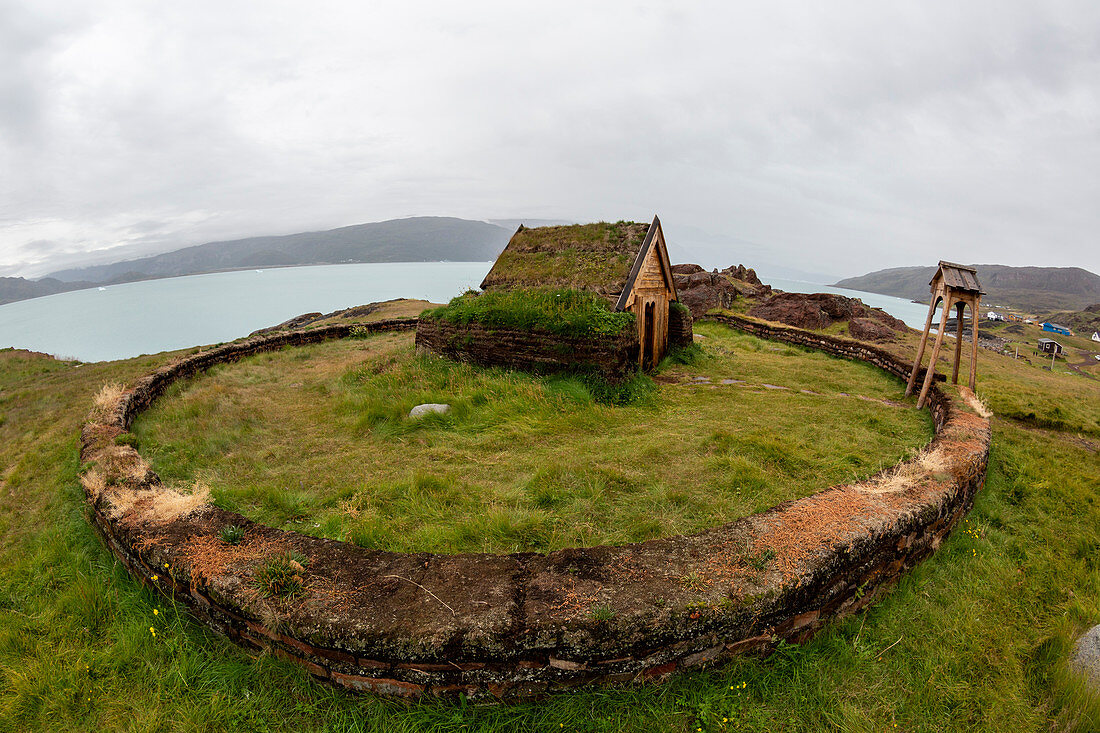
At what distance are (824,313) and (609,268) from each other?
18.6 m

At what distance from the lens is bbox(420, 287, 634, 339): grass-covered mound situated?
367 inches

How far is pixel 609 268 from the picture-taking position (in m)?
10.8

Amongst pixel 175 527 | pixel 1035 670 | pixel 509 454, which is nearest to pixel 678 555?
pixel 1035 670

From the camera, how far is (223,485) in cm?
555

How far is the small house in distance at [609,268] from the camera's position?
10.6m

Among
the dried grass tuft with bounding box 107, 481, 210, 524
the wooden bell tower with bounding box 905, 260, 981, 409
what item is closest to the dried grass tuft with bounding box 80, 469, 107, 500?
the dried grass tuft with bounding box 107, 481, 210, 524

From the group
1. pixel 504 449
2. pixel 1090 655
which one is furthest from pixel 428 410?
pixel 1090 655

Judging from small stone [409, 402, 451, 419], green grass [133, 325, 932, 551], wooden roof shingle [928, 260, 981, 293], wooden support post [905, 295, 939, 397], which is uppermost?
wooden roof shingle [928, 260, 981, 293]

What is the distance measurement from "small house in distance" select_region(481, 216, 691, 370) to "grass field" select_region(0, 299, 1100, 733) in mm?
7090

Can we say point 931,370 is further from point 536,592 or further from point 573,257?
point 536,592

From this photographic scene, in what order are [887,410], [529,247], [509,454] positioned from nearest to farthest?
1. [509,454]
2. [887,410]
3. [529,247]

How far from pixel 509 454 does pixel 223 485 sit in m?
3.63

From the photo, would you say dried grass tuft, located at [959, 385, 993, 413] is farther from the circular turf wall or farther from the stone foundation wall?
the stone foundation wall

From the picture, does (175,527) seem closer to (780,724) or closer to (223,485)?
(223,485)
